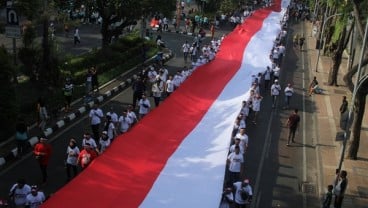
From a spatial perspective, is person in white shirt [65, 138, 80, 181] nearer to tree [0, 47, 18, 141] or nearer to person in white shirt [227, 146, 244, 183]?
tree [0, 47, 18, 141]

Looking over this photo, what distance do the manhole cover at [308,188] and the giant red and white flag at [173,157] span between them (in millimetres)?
3047

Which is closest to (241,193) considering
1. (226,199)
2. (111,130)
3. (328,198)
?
(226,199)

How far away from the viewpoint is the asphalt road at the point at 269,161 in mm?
16719

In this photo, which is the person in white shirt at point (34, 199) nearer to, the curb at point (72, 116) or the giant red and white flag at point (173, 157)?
the giant red and white flag at point (173, 157)

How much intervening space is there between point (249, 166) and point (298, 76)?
1668 cm

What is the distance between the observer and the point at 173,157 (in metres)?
16.1

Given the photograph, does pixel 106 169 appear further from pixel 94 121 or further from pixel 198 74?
pixel 198 74

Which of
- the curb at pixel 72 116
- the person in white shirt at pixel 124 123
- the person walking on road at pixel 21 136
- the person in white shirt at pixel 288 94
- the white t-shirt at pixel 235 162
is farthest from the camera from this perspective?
the person in white shirt at pixel 288 94

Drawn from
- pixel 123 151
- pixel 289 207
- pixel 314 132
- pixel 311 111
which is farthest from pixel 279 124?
pixel 123 151

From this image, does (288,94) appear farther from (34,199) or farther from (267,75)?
(34,199)

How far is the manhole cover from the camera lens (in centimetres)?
1759

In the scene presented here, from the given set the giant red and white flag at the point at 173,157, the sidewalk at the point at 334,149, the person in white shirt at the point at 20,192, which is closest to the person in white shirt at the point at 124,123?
the giant red and white flag at the point at 173,157

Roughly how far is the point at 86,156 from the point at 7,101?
5.13 meters

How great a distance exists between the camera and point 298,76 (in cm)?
3447
